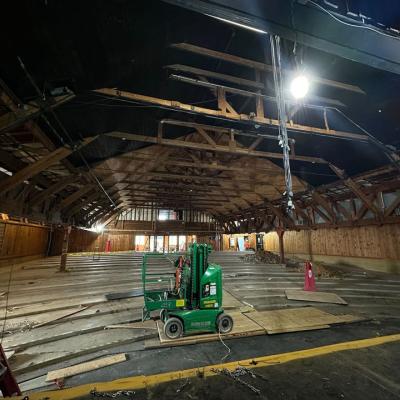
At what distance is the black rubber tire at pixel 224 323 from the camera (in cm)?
360

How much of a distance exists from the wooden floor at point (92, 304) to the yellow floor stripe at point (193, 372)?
0.68 meters

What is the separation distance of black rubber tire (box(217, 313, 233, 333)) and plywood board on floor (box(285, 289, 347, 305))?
2842 millimetres

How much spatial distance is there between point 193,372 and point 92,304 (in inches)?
131

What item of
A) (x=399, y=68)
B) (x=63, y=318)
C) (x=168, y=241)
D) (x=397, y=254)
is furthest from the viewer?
(x=168, y=241)

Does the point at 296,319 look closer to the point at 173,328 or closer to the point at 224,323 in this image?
the point at 224,323

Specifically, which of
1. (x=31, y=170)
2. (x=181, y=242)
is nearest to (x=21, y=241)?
(x=31, y=170)

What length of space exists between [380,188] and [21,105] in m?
9.87

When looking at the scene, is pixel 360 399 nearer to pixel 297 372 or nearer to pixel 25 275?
pixel 297 372

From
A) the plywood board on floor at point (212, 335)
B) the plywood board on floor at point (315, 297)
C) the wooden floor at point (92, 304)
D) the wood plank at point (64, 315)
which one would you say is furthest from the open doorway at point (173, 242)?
the plywood board on floor at point (212, 335)

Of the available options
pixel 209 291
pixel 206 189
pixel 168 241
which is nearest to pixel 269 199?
pixel 206 189

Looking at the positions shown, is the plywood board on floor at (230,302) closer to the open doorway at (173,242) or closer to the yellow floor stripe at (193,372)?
the yellow floor stripe at (193,372)

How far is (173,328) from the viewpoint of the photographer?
3457 mm

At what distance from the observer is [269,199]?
11516 mm

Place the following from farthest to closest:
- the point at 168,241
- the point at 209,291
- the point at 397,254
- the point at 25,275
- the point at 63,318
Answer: the point at 168,241 → the point at 397,254 → the point at 25,275 → the point at 63,318 → the point at 209,291
